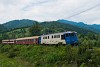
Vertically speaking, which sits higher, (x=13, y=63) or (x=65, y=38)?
(x=65, y=38)

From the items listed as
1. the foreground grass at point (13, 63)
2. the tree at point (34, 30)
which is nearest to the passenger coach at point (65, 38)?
the foreground grass at point (13, 63)

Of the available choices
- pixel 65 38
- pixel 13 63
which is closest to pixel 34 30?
pixel 65 38

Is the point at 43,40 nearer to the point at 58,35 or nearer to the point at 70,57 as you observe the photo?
the point at 58,35

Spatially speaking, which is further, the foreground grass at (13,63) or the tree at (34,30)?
the tree at (34,30)

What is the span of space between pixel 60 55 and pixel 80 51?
12.5ft

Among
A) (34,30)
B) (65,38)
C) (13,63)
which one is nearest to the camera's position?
(13,63)

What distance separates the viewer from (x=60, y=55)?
31.9 meters

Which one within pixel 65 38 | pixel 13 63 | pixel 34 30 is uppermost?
pixel 65 38

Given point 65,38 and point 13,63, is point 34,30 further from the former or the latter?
point 13,63

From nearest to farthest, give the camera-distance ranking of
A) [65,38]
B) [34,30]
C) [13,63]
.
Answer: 1. [13,63]
2. [65,38]
3. [34,30]

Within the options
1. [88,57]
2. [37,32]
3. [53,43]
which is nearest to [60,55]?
[88,57]

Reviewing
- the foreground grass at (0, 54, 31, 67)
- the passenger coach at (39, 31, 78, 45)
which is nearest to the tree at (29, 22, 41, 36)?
the passenger coach at (39, 31, 78, 45)

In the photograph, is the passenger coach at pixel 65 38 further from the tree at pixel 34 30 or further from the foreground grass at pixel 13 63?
the tree at pixel 34 30

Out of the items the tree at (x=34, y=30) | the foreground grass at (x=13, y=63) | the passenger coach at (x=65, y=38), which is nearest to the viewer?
the foreground grass at (x=13, y=63)
